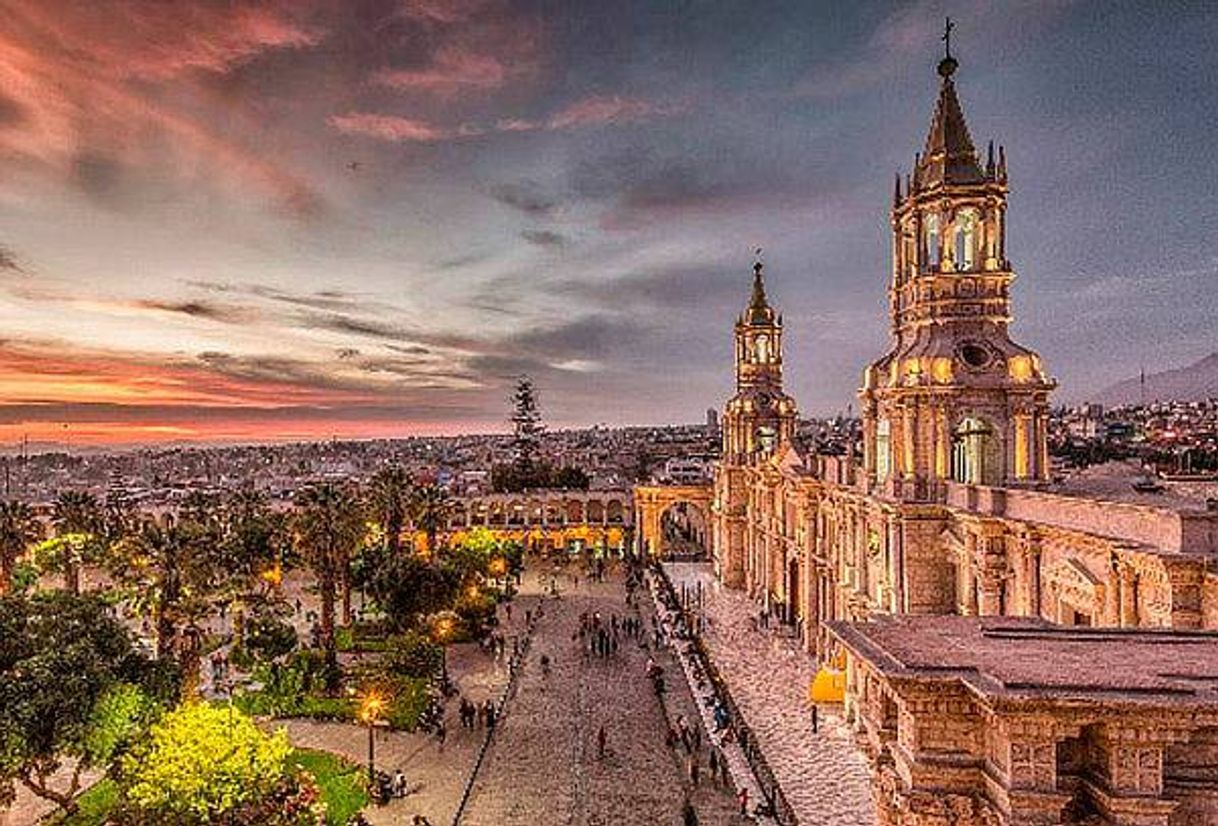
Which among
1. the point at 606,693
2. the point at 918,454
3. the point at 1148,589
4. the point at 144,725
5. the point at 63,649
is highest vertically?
the point at 918,454

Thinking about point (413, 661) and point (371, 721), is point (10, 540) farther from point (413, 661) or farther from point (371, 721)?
point (371, 721)

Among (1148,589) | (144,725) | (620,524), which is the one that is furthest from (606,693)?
(620,524)

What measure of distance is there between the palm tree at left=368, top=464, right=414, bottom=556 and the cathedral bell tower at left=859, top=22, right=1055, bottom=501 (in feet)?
88.6

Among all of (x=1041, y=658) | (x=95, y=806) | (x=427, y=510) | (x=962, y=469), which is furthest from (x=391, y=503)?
(x=1041, y=658)

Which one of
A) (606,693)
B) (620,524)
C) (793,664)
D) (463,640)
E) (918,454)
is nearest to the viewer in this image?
(918,454)

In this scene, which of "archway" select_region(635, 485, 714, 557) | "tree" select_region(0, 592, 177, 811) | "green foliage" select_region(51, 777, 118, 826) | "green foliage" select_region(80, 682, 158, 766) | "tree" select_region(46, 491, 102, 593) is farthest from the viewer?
"archway" select_region(635, 485, 714, 557)

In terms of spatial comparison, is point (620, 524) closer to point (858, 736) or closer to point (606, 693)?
point (606, 693)

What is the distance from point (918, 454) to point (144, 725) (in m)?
21.3

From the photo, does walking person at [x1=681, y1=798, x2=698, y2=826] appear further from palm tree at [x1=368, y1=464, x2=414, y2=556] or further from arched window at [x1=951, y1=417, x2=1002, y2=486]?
palm tree at [x1=368, y1=464, x2=414, y2=556]

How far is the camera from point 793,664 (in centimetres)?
3584

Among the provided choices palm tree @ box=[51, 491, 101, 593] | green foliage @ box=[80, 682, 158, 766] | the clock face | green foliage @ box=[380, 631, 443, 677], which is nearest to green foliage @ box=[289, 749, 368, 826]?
green foliage @ box=[80, 682, 158, 766]

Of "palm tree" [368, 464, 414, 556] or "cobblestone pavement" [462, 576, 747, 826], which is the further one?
"palm tree" [368, 464, 414, 556]

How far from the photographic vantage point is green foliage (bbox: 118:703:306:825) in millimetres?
15609

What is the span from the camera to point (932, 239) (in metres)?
28.2
